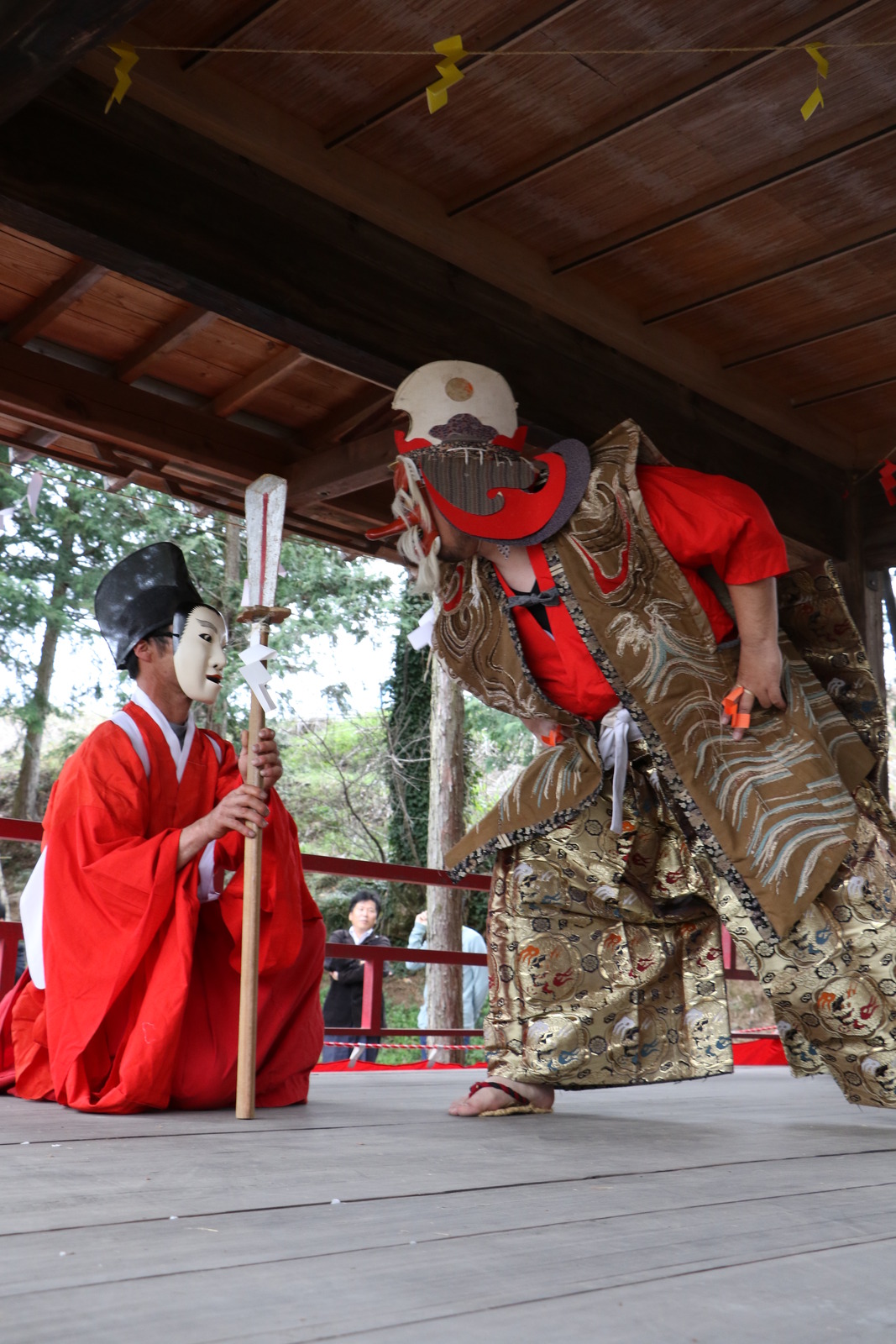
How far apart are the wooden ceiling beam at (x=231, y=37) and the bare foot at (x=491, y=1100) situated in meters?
2.05

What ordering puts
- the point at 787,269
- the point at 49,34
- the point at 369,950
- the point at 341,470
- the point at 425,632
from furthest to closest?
the point at 369,950, the point at 341,470, the point at 787,269, the point at 425,632, the point at 49,34

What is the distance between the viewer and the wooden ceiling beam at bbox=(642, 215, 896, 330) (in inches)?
116

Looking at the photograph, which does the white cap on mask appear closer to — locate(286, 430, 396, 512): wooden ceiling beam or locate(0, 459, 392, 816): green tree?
locate(286, 430, 396, 512): wooden ceiling beam

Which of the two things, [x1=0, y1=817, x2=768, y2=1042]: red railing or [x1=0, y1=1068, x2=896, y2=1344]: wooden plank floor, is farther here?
[x1=0, y1=817, x2=768, y2=1042]: red railing

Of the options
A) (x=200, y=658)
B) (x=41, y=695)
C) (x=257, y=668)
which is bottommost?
(x=257, y=668)

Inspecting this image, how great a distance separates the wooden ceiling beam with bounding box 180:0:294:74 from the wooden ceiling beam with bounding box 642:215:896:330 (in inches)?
56.7

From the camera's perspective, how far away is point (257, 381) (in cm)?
368

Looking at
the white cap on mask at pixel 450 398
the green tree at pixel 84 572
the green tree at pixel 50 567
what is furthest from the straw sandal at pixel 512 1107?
the green tree at pixel 50 567

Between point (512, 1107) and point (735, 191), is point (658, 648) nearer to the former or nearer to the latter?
point (512, 1107)

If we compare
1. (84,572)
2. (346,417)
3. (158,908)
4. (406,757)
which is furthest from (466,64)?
(406,757)

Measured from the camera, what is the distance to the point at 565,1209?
1.43 metres

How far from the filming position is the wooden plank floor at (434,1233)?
38.5 inches

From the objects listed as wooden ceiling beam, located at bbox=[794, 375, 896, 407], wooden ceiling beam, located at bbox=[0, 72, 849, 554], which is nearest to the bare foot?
wooden ceiling beam, located at bbox=[0, 72, 849, 554]

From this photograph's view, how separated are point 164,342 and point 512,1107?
Answer: 2.25 m
